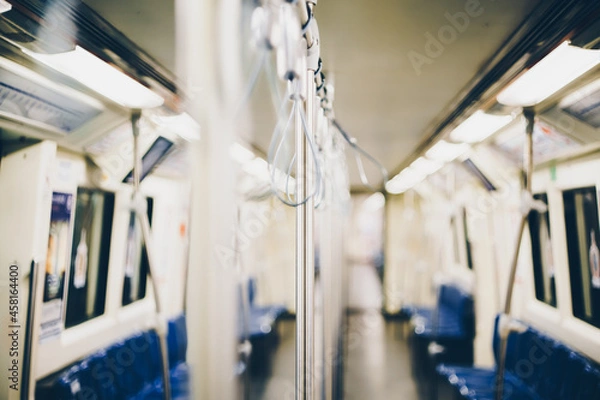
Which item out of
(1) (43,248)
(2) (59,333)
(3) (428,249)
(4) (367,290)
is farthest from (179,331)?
(4) (367,290)

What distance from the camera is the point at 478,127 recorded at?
104 inches

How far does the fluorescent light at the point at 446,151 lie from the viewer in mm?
3259

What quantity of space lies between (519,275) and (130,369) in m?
3.70

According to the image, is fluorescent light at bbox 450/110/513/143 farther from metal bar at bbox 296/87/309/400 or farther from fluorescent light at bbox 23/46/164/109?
fluorescent light at bbox 23/46/164/109

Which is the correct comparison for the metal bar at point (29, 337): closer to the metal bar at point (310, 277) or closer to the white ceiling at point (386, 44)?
the white ceiling at point (386, 44)

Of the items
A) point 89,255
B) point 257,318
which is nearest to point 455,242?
point 257,318

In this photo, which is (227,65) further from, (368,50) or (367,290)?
(367,290)

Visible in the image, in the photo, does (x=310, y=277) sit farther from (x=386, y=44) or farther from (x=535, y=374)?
(x=535, y=374)

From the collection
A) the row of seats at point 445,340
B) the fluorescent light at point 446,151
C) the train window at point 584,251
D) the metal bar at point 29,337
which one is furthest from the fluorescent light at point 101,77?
the row of seats at point 445,340

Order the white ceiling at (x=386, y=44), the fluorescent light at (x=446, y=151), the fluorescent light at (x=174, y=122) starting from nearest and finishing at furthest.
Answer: the white ceiling at (x=386, y=44), the fluorescent light at (x=174, y=122), the fluorescent light at (x=446, y=151)

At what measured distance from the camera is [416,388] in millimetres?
3861

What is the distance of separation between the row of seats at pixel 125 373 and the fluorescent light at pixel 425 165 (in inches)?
135

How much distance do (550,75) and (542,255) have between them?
189cm

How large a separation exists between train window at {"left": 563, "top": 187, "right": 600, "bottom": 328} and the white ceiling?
118cm
